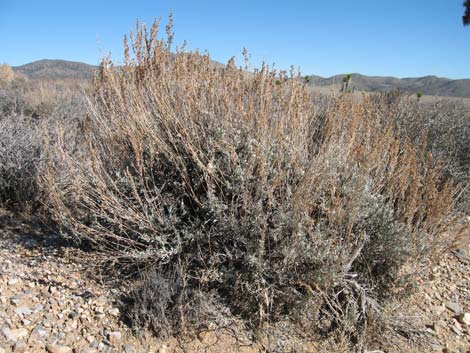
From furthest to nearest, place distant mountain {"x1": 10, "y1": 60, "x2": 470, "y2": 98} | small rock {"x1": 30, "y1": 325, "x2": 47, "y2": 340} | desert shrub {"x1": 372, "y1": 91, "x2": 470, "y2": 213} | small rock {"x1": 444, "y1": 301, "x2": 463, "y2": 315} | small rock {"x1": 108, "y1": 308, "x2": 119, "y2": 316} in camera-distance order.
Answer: distant mountain {"x1": 10, "y1": 60, "x2": 470, "y2": 98}
desert shrub {"x1": 372, "y1": 91, "x2": 470, "y2": 213}
small rock {"x1": 444, "y1": 301, "x2": 463, "y2": 315}
small rock {"x1": 108, "y1": 308, "x2": 119, "y2": 316}
small rock {"x1": 30, "y1": 325, "x2": 47, "y2": 340}

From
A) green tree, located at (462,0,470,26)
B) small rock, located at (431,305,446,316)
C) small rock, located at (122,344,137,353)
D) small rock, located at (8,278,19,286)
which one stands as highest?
green tree, located at (462,0,470,26)

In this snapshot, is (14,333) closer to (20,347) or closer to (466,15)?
(20,347)

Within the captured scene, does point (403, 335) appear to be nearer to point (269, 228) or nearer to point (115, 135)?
point (269, 228)

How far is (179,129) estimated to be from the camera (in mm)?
2977

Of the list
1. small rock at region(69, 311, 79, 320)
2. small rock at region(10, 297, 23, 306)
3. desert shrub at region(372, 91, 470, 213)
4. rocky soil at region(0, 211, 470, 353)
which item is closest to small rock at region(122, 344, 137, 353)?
rocky soil at region(0, 211, 470, 353)

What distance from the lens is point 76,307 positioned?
2.48m

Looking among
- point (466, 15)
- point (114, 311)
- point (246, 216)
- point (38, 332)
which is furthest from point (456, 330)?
point (466, 15)

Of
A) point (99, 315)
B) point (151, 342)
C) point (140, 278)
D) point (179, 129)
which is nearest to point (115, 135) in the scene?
point (179, 129)

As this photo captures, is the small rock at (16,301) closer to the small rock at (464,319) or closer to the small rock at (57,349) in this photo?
the small rock at (57,349)

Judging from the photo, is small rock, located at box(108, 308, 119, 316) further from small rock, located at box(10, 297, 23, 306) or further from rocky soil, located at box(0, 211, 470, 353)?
small rock, located at box(10, 297, 23, 306)

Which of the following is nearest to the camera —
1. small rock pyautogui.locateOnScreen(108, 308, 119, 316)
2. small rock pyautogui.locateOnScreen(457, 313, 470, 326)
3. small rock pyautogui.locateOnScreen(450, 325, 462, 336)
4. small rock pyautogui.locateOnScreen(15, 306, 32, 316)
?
small rock pyautogui.locateOnScreen(15, 306, 32, 316)

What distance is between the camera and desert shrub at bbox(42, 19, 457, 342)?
255 centimetres

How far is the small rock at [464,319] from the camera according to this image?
2898 mm

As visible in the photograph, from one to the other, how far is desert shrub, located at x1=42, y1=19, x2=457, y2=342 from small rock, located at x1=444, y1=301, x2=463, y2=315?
42 centimetres
